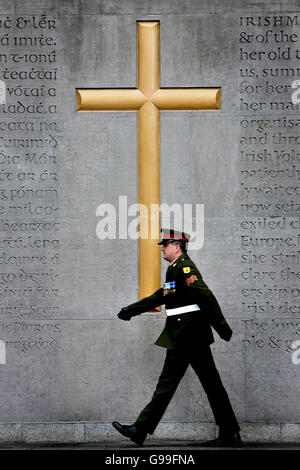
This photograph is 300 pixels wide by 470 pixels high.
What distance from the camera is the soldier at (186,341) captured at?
8.68 m

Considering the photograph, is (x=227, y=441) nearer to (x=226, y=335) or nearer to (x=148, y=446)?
(x=148, y=446)

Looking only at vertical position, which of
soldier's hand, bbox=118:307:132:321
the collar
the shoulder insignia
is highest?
the collar

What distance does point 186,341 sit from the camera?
8.80 metres

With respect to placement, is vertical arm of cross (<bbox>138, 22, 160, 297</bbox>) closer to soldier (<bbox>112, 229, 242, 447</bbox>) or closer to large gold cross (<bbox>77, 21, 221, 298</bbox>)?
large gold cross (<bbox>77, 21, 221, 298</bbox>)

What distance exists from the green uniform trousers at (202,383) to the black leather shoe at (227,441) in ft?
0.17

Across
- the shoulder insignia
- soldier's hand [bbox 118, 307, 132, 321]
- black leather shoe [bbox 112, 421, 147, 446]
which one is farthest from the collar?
black leather shoe [bbox 112, 421, 147, 446]

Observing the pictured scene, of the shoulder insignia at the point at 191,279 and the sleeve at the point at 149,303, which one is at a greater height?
the shoulder insignia at the point at 191,279

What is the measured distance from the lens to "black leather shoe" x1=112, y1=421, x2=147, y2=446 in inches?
340

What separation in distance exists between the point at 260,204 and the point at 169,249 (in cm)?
117

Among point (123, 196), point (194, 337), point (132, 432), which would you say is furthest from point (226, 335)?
point (123, 196)

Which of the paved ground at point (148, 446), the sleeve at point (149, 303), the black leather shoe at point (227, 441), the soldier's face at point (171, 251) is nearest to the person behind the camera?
the paved ground at point (148, 446)

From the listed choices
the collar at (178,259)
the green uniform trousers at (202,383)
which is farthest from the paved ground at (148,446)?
the collar at (178,259)

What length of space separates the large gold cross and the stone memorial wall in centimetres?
7
